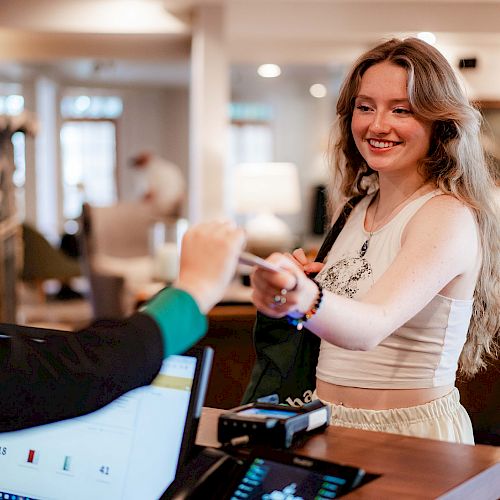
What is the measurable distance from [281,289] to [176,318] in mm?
335

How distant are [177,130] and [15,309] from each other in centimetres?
886

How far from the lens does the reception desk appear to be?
3.36 ft

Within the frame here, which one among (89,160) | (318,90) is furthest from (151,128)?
(318,90)

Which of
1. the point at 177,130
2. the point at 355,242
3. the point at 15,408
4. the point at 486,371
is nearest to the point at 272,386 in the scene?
the point at 355,242

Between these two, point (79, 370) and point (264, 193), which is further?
point (264, 193)

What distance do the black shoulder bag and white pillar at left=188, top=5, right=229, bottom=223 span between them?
218 inches

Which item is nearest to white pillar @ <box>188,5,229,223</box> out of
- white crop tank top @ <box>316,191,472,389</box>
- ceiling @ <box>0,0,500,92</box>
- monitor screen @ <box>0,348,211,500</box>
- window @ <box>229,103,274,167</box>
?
ceiling @ <box>0,0,500,92</box>

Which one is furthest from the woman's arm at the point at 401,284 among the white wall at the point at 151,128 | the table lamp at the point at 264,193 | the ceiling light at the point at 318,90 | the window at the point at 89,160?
the white wall at the point at 151,128

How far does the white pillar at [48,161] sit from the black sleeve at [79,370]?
39.3 ft

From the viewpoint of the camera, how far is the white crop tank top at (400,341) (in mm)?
1612

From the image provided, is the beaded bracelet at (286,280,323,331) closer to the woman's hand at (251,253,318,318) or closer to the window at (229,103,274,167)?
the woman's hand at (251,253,318,318)

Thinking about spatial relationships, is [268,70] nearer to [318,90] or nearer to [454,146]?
[318,90]

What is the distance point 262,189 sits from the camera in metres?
6.41

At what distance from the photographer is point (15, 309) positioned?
6016 mm
